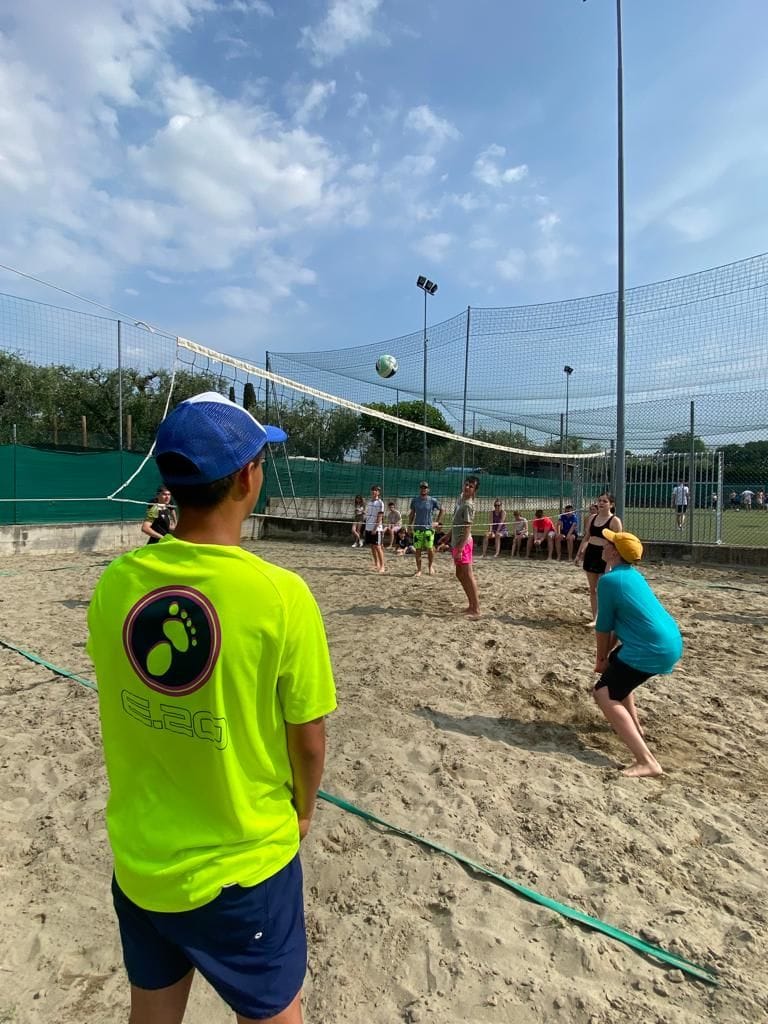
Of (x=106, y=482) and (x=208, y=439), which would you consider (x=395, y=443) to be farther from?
(x=208, y=439)

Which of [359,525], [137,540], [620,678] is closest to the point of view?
[620,678]

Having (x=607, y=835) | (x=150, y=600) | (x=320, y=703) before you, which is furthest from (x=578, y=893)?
(x=150, y=600)

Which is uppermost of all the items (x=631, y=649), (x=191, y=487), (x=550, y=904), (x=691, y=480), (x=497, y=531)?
(x=691, y=480)

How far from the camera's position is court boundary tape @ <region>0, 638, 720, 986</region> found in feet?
6.63

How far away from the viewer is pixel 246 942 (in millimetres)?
1080

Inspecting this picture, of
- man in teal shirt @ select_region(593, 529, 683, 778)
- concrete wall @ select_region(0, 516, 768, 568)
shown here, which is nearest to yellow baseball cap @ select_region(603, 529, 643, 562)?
man in teal shirt @ select_region(593, 529, 683, 778)

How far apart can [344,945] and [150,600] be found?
1.75 meters

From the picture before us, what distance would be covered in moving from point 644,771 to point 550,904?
4.13 ft

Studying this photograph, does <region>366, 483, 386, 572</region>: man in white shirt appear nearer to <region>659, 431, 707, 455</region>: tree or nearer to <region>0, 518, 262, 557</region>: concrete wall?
<region>659, 431, 707, 455</region>: tree

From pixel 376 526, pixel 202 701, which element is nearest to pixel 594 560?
pixel 376 526

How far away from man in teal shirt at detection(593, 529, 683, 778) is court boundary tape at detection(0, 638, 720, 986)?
120cm

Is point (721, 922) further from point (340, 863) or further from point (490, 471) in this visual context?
point (490, 471)

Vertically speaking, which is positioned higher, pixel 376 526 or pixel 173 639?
pixel 173 639

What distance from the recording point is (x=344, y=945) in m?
2.14
